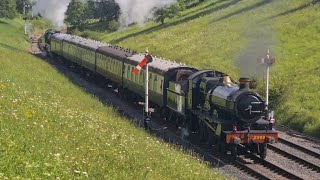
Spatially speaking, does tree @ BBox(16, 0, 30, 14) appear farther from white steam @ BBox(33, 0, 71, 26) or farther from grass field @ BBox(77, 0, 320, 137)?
grass field @ BBox(77, 0, 320, 137)

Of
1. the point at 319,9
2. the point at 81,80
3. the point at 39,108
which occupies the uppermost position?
the point at 319,9

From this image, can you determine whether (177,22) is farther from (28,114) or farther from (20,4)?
(20,4)

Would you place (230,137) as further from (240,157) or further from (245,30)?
(245,30)

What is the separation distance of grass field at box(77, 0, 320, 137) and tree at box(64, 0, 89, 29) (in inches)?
833

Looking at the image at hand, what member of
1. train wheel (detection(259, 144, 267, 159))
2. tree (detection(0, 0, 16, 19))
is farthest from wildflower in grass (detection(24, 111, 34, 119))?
tree (detection(0, 0, 16, 19))

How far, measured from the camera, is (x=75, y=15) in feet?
328

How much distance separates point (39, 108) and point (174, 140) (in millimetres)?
8239

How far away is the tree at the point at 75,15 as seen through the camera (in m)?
99.3

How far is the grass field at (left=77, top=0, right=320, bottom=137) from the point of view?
28.3 meters

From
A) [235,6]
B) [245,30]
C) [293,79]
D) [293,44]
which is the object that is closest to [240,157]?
[293,79]

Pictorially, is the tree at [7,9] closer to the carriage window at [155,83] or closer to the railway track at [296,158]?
the carriage window at [155,83]

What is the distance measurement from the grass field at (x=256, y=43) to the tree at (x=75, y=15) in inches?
833

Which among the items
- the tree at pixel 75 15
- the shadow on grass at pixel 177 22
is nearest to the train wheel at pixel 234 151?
the shadow on grass at pixel 177 22

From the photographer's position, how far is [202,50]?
163 ft
